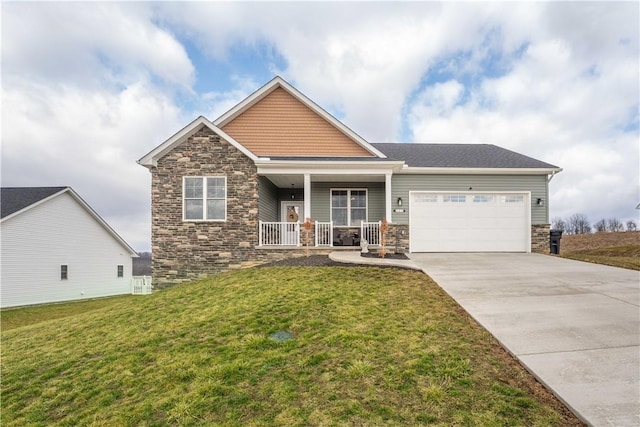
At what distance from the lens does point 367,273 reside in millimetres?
8812

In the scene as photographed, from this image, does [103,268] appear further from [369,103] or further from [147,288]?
[369,103]

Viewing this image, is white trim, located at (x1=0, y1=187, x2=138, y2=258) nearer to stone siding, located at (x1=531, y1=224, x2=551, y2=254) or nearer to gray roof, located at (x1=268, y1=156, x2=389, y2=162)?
gray roof, located at (x1=268, y1=156, x2=389, y2=162)

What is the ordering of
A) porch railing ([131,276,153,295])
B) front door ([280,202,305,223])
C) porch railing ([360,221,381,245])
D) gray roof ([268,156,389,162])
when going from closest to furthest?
gray roof ([268,156,389,162])
porch railing ([360,221,381,245])
front door ([280,202,305,223])
porch railing ([131,276,153,295])

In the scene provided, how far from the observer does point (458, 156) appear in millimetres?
15312

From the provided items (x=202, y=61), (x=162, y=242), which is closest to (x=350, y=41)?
(x=202, y=61)

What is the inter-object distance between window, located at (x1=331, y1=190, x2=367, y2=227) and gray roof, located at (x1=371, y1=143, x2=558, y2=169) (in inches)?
99.2

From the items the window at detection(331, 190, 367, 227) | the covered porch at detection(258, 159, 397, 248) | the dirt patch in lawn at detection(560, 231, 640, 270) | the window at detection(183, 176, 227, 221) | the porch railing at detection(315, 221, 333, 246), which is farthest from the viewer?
the dirt patch in lawn at detection(560, 231, 640, 270)

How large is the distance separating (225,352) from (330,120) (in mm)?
11446

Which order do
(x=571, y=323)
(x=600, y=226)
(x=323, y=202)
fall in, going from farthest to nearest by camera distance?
(x=600, y=226) < (x=323, y=202) < (x=571, y=323)

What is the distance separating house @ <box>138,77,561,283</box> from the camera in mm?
11977

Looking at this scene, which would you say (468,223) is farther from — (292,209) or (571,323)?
(571,323)

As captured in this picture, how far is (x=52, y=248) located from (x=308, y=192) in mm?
17377

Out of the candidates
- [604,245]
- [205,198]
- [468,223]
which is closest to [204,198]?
[205,198]

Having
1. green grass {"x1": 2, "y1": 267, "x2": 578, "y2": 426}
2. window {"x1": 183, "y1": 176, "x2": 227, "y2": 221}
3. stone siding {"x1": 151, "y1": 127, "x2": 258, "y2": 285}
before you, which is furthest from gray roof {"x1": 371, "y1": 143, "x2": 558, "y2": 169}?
green grass {"x1": 2, "y1": 267, "x2": 578, "y2": 426}
